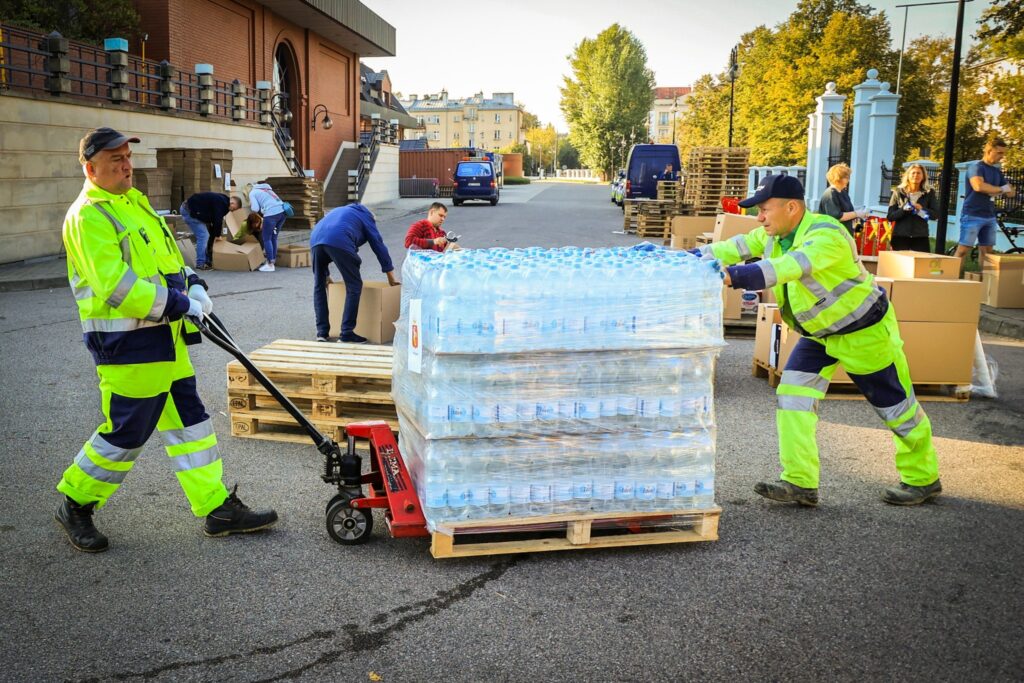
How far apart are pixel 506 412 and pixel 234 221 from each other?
567 inches

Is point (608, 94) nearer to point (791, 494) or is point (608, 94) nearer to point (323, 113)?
point (323, 113)

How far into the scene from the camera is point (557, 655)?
12.0 ft

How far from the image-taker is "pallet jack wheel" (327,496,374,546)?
4707 mm

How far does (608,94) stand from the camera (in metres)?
80.8

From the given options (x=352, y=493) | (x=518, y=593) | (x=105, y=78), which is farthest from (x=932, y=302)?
(x=105, y=78)

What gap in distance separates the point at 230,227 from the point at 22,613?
14178mm

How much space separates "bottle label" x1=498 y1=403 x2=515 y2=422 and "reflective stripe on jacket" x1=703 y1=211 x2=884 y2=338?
5.08ft

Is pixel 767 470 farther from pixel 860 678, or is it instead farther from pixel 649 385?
pixel 860 678

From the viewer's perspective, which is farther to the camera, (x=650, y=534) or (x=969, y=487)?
(x=969, y=487)

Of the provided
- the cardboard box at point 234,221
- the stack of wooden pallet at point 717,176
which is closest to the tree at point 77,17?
the cardboard box at point 234,221

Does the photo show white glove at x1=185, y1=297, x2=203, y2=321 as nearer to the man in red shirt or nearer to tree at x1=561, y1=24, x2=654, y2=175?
the man in red shirt

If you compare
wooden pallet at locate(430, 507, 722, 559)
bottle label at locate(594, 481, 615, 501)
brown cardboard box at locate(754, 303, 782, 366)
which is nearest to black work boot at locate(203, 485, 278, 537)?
wooden pallet at locate(430, 507, 722, 559)

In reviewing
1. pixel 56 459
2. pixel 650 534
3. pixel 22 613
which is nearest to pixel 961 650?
pixel 650 534

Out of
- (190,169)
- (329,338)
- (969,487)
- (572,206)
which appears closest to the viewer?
(969,487)
